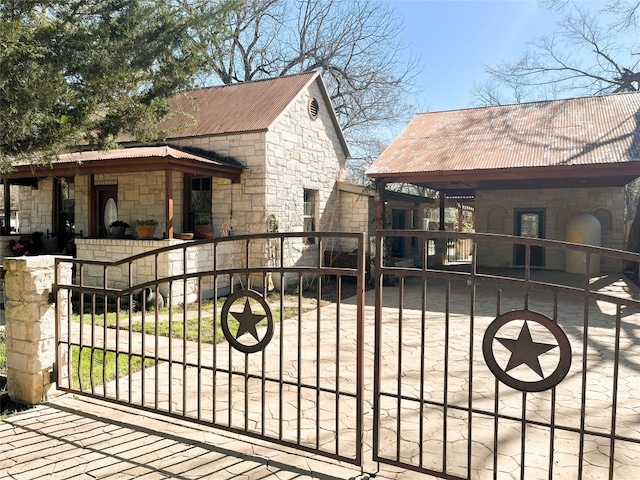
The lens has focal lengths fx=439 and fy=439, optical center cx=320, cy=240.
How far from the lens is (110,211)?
12203mm

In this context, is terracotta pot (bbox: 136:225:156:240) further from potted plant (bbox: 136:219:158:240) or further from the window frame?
the window frame

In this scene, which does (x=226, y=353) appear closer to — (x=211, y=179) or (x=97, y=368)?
(x=97, y=368)

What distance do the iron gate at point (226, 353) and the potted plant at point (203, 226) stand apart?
604 millimetres

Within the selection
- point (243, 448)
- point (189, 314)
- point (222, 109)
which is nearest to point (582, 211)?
point (222, 109)

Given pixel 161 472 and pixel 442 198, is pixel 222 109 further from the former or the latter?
pixel 161 472

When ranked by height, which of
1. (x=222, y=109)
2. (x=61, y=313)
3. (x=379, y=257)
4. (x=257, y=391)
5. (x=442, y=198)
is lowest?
(x=257, y=391)

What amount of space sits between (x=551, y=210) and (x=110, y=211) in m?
14.0

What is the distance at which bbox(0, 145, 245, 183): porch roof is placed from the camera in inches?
365

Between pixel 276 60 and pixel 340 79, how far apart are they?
3.40 metres

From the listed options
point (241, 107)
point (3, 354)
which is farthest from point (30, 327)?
point (241, 107)

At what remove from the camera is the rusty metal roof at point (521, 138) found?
1051 centimetres

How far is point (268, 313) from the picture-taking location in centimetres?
301

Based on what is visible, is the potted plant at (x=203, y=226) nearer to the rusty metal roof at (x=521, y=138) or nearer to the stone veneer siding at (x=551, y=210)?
the rusty metal roof at (x=521, y=138)

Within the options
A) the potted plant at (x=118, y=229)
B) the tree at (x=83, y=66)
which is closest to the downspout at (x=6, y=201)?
the potted plant at (x=118, y=229)
